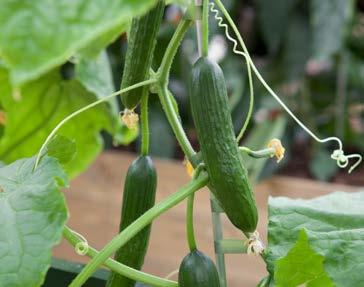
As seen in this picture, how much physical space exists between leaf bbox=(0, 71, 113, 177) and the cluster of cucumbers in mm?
437

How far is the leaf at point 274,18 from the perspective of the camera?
2084 millimetres

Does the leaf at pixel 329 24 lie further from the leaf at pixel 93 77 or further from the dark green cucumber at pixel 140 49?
the dark green cucumber at pixel 140 49

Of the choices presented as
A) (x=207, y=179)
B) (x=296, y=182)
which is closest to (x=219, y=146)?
(x=207, y=179)

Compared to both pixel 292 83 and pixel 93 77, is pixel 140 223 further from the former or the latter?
pixel 292 83

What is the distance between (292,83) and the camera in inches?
83.8

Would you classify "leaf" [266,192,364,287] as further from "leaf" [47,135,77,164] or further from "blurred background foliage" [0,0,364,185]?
"blurred background foliage" [0,0,364,185]

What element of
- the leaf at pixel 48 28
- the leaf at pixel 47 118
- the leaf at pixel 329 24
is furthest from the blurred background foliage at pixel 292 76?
the leaf at pixel 48 28

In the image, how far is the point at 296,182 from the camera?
69.7 inches

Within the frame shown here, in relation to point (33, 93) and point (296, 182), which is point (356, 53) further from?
point (33, 93)

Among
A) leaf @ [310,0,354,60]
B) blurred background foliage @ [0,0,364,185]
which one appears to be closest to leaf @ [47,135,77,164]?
blurred background foliage @ [0,0,364,185]

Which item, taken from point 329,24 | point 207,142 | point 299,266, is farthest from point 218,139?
point 329,24

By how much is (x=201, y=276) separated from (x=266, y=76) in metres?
1.61

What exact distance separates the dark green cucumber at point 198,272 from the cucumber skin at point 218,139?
0.14 ft

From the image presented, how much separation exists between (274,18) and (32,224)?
165cm
